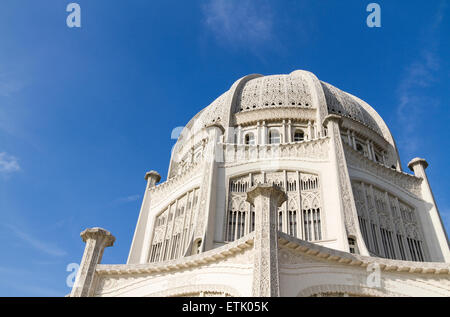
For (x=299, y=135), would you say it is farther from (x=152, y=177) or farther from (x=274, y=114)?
(x=152, y=177)

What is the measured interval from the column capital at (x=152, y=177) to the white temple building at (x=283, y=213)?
0.42 feet

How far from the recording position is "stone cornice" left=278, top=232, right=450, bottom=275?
11.9m

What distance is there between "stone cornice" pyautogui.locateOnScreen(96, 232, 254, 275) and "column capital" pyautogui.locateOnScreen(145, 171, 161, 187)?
11410 mm

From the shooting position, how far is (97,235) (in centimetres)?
1427

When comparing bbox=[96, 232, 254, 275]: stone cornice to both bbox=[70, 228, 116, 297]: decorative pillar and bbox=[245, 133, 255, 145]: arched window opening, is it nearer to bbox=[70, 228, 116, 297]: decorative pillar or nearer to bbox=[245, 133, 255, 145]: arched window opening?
bbox=[70, 228, 116, 297]: decorative pillar

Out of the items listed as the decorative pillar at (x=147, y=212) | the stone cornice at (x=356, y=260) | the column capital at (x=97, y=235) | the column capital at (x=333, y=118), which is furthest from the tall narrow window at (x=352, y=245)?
the decorative pillar at (x=147, y=212)

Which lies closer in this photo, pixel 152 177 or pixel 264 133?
pixel 264 133

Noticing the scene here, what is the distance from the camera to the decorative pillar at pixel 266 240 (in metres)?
10.3

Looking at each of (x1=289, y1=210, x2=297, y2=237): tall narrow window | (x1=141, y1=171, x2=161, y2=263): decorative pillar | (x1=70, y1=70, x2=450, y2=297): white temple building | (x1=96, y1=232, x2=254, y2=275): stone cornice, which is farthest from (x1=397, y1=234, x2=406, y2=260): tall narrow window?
(x1=141, y1=171, x2=161, y2=263): decorative pillar

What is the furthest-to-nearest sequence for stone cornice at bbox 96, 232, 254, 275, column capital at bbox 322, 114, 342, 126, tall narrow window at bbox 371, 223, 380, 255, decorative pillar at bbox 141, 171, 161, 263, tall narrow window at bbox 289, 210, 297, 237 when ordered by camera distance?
column capital at bbox 322, 114, 342, 126 → decorative pillar at bbox 141, 171, 161, 263 → tall narrow window at bbox 289, 210, 297, 237 → tall narrow window at bbox 371, 223, 380, 255 → stone cornice at bbox 96, 232, 254, 275

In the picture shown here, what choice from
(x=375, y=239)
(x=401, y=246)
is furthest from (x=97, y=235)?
(x=401, y=246)

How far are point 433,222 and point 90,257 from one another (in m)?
17.6
